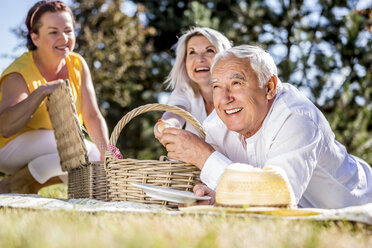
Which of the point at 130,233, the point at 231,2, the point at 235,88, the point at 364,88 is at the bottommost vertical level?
the point at 364,88

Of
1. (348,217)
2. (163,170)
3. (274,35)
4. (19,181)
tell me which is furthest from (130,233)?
(274,35)

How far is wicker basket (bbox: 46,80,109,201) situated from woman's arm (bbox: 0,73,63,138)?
0.33 feet

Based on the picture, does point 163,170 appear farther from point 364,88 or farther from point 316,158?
point 364,88

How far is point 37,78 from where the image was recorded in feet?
13.2

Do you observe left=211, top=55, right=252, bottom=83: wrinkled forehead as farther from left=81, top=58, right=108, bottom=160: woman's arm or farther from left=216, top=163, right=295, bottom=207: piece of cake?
left=81, top=58, right=108, bottom=160: woman's arm

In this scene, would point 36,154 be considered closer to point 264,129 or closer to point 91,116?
point 91,116

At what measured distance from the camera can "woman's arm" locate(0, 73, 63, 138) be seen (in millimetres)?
3592

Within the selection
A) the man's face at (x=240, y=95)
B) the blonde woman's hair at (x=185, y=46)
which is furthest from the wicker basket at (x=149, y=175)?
the blonde woman's hair at (x=185, y=46)

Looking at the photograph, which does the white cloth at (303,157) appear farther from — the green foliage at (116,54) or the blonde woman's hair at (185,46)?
the green foliage at (116,54)

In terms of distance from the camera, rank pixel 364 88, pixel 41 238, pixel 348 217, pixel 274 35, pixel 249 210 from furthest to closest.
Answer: pixel 274 35 < pixel 364 88 < pixel 249 210 < pixel 348 217 < pixel 41 238

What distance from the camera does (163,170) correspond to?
2.64m

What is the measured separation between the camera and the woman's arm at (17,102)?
3.59m

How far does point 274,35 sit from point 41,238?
1475 cm

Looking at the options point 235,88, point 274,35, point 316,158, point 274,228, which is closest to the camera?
point 274,228
